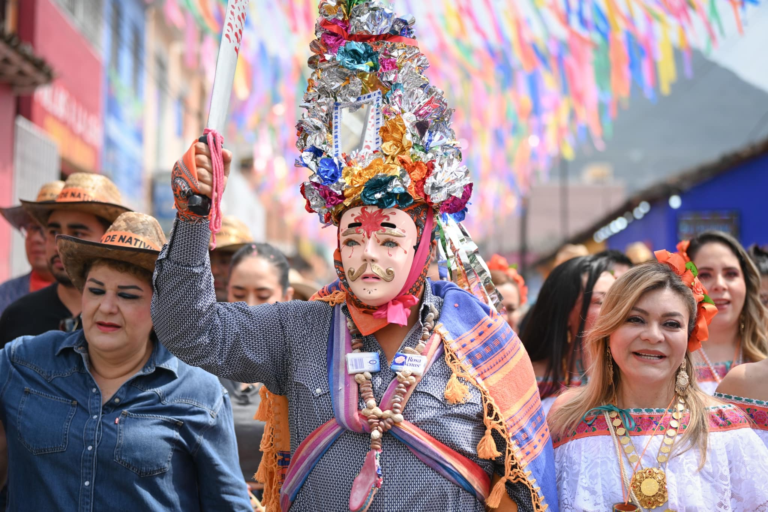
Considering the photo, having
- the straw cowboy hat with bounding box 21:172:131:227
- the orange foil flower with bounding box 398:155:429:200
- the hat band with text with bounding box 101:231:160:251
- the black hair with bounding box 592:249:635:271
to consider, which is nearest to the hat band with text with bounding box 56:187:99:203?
the straw cowboy hat with bounding box 21:172:131:227

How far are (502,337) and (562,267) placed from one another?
1668mm

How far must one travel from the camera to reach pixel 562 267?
14.1 ft

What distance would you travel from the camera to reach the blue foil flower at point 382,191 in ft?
8.59

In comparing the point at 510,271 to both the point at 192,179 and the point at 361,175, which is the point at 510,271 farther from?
the point at 192,179

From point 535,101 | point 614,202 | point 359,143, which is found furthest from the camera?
point 614,202

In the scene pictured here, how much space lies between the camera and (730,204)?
47.1 ft

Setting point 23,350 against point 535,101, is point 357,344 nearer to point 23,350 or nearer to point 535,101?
point 23,350

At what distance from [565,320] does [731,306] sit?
0.98 m

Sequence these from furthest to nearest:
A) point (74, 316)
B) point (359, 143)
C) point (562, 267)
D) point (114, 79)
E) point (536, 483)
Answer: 1. point (114, 79)
2. point (562, 267)
3. point (74, 316)
4. point (359, 143)
5. point (536, 483)

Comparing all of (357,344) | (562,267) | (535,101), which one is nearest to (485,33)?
(535,101)

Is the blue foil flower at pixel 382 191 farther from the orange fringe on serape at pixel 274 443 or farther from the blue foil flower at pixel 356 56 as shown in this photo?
the orange fringe on serape at pixel 274 443

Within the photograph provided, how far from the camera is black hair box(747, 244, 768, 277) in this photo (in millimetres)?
5086

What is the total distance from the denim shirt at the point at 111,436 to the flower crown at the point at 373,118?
90cm

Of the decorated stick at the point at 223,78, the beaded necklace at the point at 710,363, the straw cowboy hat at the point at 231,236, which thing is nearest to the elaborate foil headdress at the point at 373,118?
the decorated stick at the point at 223,78
